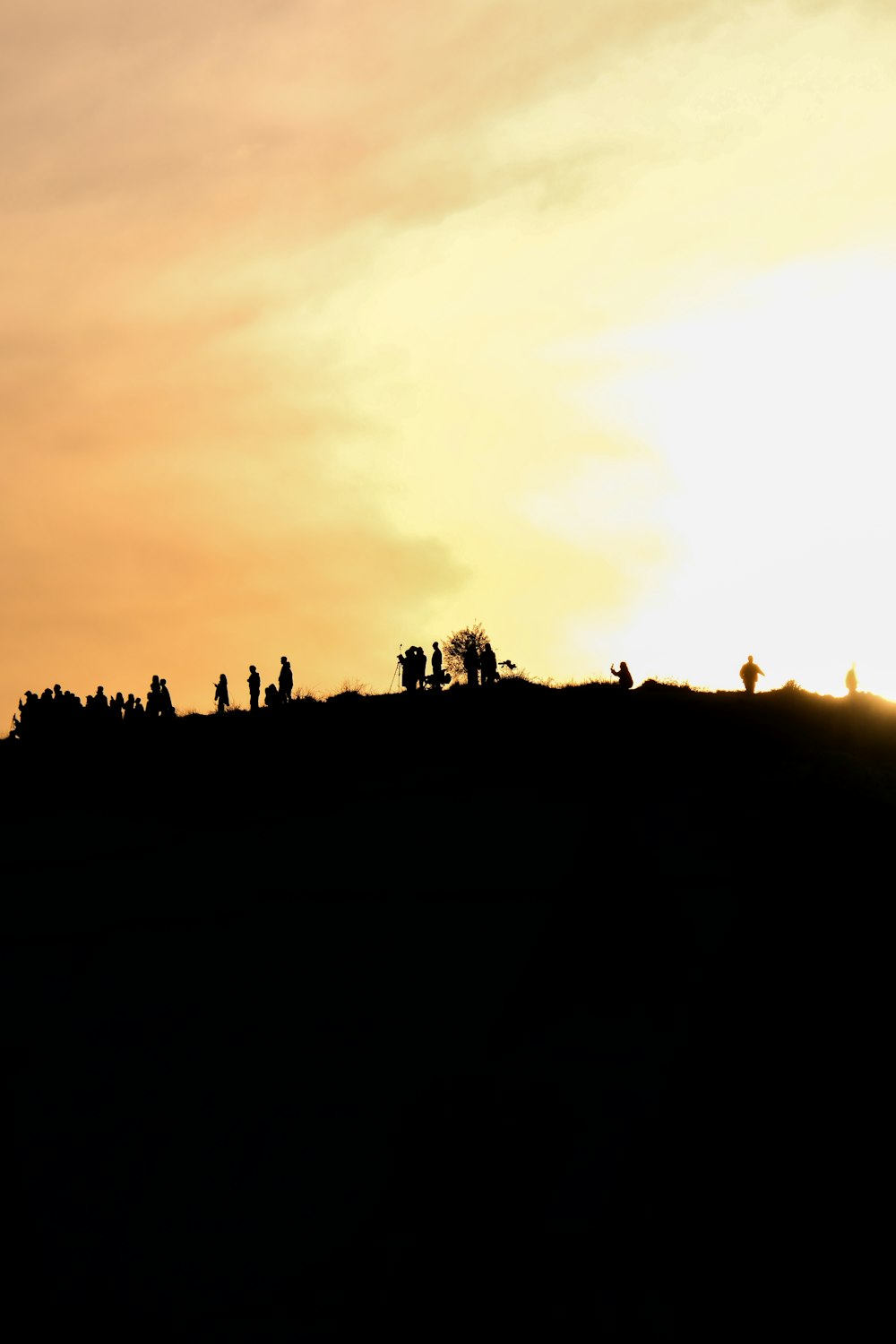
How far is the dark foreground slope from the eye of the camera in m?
13.9

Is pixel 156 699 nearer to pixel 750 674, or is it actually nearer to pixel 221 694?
pixel 221 694

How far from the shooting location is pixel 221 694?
39.6 meters

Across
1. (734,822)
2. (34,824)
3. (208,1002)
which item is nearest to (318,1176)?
(208,1002)

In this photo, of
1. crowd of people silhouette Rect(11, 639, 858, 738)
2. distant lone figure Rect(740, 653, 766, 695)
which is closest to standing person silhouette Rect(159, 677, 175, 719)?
crowd of people silhouette Rect(11, 639, 858, 738)

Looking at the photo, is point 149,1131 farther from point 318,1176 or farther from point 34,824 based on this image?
point 34,824

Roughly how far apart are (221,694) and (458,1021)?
1935 cm

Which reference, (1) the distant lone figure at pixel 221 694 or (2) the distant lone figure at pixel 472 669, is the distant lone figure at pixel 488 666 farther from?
(1) the distant lone figure at pixel 221 694

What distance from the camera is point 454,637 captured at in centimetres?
5619

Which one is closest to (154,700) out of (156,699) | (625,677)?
(156,699)

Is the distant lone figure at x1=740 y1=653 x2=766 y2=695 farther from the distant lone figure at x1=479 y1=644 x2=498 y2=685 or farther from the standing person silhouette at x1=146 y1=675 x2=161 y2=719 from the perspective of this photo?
the standing person silhouette at x1=146 y1=675 x2=161 y2=719

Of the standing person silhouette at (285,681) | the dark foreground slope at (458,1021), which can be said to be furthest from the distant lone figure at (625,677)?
the standing person silhouette at (285,681)

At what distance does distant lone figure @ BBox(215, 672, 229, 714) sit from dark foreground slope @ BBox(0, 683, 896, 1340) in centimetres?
388

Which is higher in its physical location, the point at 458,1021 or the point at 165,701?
the point at 165,701

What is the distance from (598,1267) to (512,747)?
697 inches
